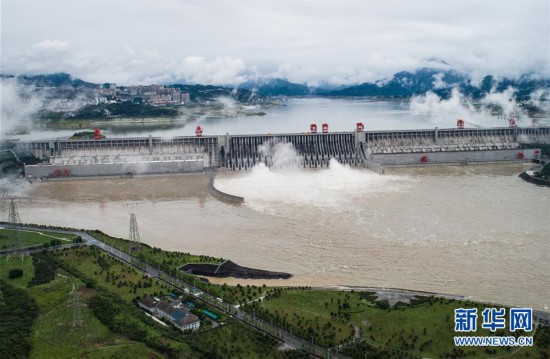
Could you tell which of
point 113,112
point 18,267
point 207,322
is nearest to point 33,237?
point 18,267

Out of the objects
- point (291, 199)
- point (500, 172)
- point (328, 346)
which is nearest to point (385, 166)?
point (500, 172)

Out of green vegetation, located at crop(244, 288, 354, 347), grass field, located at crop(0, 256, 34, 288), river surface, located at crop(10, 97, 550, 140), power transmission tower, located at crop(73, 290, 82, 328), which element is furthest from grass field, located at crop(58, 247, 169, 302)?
river surface, located at crop(10, 97, 550, 140)

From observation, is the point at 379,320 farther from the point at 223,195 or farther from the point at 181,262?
the point at 223,195

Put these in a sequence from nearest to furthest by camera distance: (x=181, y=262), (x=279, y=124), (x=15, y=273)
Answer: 1. (x=15, y=273)
2. (x=181, y=262)
3. (x=279, y=124)

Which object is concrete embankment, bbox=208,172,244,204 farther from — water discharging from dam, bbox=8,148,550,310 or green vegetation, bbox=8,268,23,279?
green vegetation, bbox=8,268,23,279

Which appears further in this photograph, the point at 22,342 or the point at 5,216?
the point at 5,216

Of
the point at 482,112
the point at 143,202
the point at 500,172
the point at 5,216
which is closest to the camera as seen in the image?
the point at 5,216

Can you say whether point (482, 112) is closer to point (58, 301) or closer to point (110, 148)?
point (110, 148)

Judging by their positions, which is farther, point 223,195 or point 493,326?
point 223,195
